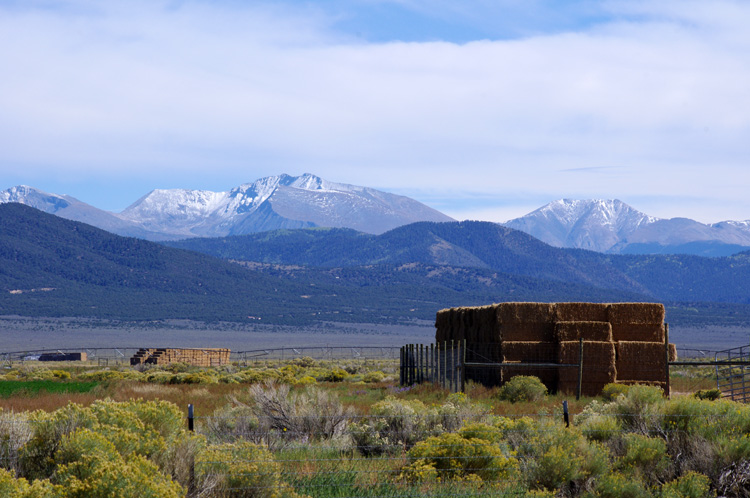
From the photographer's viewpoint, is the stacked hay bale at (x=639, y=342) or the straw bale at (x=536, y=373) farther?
the straw bale at (x=536, y=373)

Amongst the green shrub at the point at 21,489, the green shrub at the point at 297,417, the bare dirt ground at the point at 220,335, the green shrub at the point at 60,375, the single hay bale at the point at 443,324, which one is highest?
the single hay bale at the point at 443,324

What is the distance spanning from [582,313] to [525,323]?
1.76 m

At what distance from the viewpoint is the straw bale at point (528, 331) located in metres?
25.2

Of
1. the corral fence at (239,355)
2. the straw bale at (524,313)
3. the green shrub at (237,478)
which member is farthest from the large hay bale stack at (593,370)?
the corral fence at (239,355)

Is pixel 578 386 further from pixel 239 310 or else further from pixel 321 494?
pixel 239 310

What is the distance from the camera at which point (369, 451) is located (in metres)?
13.4

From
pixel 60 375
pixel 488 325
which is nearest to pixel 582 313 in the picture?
pixel 488 325

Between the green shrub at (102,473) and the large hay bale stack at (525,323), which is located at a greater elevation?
the large hay bale stack at (525,323)

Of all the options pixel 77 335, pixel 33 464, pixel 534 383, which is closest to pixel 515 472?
pixel 33 464

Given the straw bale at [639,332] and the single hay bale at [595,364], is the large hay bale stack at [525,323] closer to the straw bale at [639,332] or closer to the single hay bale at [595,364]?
the single hay bale at [595,364]

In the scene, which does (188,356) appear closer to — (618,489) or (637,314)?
(637,314)

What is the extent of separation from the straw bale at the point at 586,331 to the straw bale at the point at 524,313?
0.82 metres

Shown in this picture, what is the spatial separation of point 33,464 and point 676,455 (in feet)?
28.9

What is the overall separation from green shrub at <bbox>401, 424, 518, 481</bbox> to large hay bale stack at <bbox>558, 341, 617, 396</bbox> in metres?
12.2
